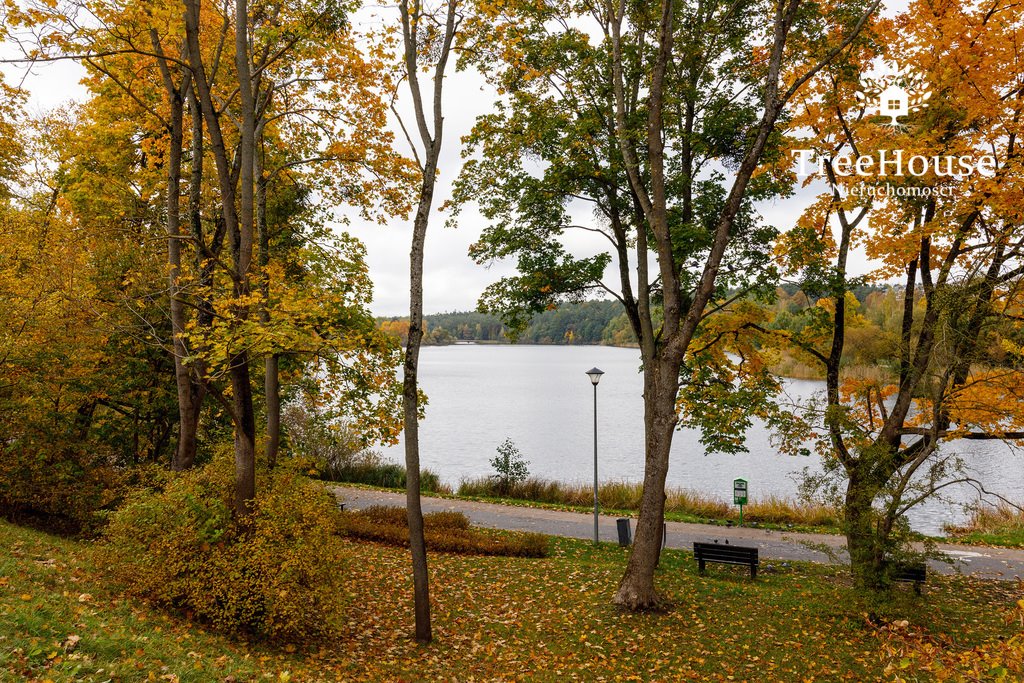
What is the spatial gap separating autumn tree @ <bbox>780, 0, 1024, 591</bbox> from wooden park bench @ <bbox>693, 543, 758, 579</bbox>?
2.38 m

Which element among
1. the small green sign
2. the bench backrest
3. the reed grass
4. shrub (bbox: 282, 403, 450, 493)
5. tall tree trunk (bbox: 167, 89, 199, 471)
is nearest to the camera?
tall tree trunk (bbox: 167, 89, 199, 471)

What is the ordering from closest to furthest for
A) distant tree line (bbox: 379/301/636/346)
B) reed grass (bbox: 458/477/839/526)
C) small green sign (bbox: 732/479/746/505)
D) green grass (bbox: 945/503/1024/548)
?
green grass (bbox: 945/503/1024/548) → small green sign (bbox: 732/479/746/505) → reed grass (bbox: 458/477/839/526) → distant tree line (bbox: 379/301/636/346)

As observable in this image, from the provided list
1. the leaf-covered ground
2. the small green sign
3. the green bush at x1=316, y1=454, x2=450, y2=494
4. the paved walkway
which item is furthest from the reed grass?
the leaf-covered ground

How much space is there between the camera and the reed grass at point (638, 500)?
18.6m

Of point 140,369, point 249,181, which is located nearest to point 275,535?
point 249,181

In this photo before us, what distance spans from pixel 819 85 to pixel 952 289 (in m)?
5.43

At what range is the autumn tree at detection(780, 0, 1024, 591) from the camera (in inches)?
364

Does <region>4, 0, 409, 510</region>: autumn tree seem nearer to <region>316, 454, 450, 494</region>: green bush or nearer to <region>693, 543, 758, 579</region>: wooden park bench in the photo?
<region>693, 543, 758, 579</region>: wooden park bench

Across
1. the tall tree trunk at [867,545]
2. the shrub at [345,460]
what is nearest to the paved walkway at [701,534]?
the shrub at [345,460]

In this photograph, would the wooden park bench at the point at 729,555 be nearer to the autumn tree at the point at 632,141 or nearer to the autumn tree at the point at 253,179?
the autumn tree at the point at 632,141

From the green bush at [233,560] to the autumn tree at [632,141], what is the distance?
5578mm

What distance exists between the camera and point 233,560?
7613 millimetres

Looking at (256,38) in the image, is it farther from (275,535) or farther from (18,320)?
(275,535)

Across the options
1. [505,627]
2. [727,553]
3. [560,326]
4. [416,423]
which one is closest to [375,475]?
[727,553]
